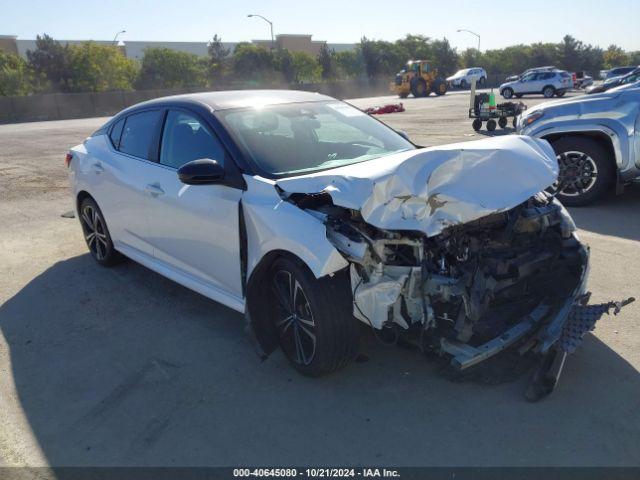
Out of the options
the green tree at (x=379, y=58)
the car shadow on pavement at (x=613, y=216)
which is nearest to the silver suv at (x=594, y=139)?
the car shadow on pavement at (x=613, y=216)

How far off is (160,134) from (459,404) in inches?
120

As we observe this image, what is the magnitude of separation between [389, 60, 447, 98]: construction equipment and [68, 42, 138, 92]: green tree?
26.3 m

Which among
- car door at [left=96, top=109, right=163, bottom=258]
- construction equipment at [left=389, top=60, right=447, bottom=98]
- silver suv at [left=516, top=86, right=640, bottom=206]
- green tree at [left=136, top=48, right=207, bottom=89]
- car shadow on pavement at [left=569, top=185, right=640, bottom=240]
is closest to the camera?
car door at [left=96, top=109, right=163, bottom=258]

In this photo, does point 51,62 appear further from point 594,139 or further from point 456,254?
point 456,254

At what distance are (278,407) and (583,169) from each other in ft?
17.4

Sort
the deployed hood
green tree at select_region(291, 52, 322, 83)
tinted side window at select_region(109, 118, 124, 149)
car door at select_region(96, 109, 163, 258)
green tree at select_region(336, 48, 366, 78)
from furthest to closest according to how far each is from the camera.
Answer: green tree at select_region(336, 48, 366, 78) < green tree at select_region(291, 52, 322, 83) < tinted side window at select_region(109, 118, 124, 149) < car door at select_region(96, 109, 163, 258) < the deployed hood

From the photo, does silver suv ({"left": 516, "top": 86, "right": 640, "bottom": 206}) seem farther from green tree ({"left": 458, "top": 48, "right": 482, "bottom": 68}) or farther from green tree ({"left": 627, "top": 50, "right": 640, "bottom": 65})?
green tree ({"left": 627, "top": 50, "right": 640, "bottom": 65})

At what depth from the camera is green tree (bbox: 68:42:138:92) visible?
48500 millimetres

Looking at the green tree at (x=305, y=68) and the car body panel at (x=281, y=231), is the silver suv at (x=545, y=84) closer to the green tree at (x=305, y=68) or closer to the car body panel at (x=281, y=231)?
the green tree at (x=305, y=68)

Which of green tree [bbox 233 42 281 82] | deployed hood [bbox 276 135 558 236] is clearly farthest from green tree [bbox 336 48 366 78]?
deployed hood [bbox 276 135 558 236]

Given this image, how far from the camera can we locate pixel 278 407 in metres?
3.09

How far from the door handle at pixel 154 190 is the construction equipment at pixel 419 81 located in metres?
41.4

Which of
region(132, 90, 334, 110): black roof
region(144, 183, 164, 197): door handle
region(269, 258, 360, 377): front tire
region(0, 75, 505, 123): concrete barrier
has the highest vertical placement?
region(132, 90, 334, 110): black roof

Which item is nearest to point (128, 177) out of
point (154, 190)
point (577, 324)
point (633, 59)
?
point (154, 190)
